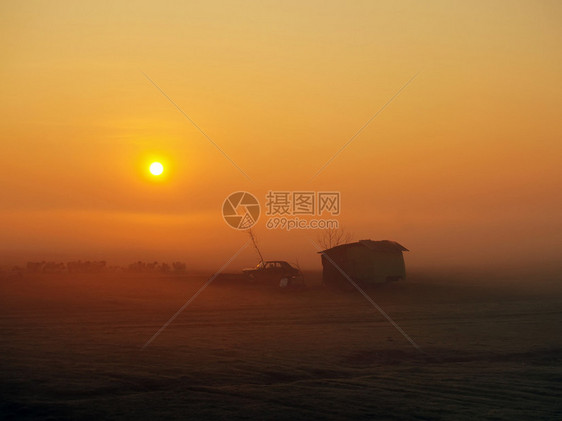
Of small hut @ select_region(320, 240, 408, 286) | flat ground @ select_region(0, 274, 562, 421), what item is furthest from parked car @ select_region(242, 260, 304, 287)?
flat ground @ select_region(0, 274, 562, 421)

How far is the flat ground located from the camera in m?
10.5

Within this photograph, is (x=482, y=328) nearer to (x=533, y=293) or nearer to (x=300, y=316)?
(x=300, y=316)

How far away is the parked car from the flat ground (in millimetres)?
8960

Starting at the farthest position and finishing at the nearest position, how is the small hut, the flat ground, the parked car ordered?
1. the parked car
2. the small hut
3. the flat ground

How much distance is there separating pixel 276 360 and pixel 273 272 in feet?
81.0

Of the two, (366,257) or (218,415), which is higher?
(366,257)

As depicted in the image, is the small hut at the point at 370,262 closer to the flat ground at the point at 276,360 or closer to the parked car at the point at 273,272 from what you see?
the parked car at the point at 273,272

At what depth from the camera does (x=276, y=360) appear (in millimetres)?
14883

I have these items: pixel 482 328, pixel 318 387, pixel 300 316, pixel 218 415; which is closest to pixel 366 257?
pixel 300 316

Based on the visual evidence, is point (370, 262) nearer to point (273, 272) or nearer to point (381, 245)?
point (381, 245)

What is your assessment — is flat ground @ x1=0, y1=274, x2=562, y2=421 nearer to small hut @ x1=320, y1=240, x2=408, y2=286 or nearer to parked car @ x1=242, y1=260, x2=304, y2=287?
small hut @ x1=320, y1=240, x2=408, y2=286

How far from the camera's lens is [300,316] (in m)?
24.2

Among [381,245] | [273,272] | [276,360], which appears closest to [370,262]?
[381,245]

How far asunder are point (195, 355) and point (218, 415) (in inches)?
216
